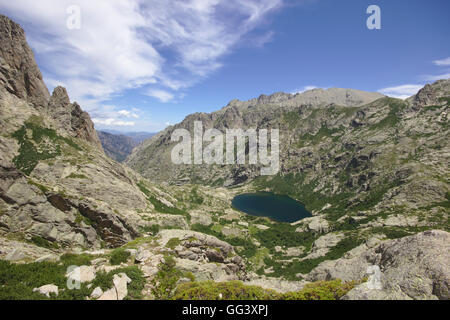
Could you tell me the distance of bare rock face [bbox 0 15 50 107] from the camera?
69938 millimetres

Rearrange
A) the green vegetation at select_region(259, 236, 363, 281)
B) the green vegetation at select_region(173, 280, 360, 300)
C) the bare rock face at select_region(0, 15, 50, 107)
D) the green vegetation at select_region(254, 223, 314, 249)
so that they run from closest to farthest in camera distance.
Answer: the green vegetation at select_region(173, 280, 360, 300)
the bare rock face at select_region(0, 15, 50, 107)
the green vegetation at select_region(259, 236, 363, 281)
the green vegetation at select_region(254, 223, 314, 249)

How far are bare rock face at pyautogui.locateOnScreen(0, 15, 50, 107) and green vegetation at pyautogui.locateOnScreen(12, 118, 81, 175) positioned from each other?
16.8 metres

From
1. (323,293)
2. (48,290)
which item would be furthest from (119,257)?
(323,293)

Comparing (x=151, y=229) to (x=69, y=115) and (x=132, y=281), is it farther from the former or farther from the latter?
(x=69, y=115)

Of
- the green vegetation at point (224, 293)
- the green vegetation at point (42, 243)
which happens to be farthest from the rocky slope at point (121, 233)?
the green vegetation at point (224, 293)

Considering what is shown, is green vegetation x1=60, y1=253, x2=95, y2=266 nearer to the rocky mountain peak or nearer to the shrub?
the shrub

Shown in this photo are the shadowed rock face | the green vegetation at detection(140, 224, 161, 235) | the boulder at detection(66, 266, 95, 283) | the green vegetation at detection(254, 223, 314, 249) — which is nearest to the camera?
the boulder at detection(66, 266, 95, 283)

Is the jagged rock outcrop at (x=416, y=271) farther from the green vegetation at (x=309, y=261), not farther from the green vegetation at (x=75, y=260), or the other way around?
the green vegetation at (x=309, y=261)

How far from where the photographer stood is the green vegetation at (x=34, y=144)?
5338cm

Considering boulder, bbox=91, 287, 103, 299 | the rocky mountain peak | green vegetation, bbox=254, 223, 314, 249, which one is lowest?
green vegetation, bbox=254, 223, 314, 249

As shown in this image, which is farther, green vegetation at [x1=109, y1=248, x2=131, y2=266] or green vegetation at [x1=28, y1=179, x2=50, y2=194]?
green vegetation at [x1=28, y1=179, x2=50, y2=194]

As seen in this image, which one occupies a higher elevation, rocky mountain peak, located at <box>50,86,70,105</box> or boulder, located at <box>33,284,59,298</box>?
rocky mountain peak, located at <box>50,86,70,105</box>

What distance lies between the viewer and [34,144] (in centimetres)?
5941

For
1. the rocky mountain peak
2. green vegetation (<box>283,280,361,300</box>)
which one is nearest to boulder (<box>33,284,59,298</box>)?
green vegetation (<box>283,280,361,300</box>)
